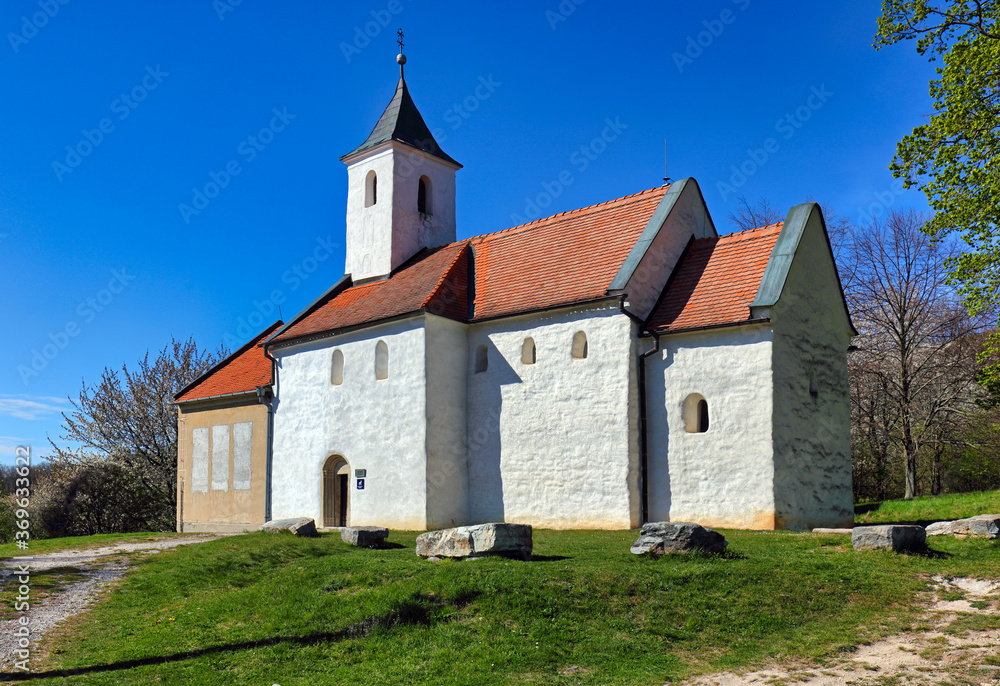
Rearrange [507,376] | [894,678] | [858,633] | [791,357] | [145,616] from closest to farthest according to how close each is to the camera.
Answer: [894,678], [858,633], [145,616], [791,357], [507,376]

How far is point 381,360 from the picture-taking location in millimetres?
22531

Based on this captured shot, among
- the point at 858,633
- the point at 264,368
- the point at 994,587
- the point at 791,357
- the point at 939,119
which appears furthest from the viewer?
the point at 264,368

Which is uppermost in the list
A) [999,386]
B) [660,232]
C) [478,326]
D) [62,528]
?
[660,232]

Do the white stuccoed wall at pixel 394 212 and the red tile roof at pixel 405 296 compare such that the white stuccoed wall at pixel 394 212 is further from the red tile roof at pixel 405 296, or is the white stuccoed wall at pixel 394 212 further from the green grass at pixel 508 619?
the green grass at pixel 508 619

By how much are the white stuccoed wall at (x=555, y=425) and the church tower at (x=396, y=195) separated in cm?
598

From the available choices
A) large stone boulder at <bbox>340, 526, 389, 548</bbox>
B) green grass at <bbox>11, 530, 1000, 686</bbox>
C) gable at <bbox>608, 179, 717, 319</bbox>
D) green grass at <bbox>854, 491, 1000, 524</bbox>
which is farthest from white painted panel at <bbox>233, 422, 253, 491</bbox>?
green grass at <bbox>854, 491, 1000, 524</bbox>

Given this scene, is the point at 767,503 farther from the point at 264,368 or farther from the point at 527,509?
the point at 264,368

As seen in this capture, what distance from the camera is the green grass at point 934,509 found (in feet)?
62.4

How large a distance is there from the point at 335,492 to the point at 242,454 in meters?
4.63

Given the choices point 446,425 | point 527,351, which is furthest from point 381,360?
point 527,351

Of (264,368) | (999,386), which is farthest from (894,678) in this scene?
(264,368)

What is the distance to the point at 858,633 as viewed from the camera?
9.13 metres

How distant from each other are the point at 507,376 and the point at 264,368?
10.4 metres

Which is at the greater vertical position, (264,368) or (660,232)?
(660,232)
